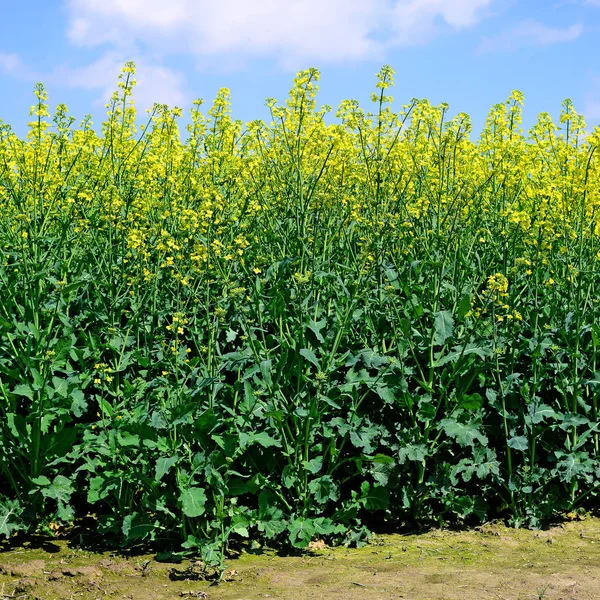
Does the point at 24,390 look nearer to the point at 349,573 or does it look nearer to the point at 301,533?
the point at 301,533

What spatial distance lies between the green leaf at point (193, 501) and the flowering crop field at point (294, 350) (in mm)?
13

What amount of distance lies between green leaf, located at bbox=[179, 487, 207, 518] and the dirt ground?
395 millimetres

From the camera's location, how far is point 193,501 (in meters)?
4.66

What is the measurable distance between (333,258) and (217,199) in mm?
1065

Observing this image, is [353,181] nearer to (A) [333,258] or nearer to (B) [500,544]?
(A) [333,258]

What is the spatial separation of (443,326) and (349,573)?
1632 millimetres

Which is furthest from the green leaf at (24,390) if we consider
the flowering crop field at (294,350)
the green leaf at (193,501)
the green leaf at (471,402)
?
the green leaf at (471,402)

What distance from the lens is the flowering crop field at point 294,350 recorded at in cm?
498

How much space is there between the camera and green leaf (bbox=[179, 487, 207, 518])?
462 cm

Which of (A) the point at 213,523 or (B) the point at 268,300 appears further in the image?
(B) the point at 268,300

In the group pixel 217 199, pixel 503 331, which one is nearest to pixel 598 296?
pixel 503 331

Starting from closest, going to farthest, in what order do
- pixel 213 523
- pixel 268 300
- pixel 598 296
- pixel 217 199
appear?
pixel 213 523 → pixel 217 199 → pixel 268 300 → pixel 598 296

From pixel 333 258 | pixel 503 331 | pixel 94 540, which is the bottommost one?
pixel 94 540

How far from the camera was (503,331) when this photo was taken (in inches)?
226
